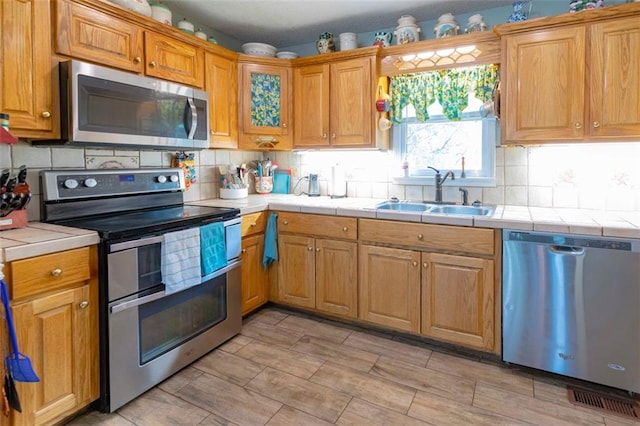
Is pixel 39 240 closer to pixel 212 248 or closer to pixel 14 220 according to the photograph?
pixel 14 220

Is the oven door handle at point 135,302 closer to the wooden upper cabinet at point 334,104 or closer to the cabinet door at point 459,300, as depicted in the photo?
the cabinet door at point 459,300

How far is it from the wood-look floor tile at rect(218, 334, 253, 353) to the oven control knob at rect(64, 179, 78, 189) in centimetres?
129

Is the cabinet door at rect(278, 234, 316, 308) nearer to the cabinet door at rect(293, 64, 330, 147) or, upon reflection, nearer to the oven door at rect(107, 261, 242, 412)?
the oven door at rect(107, 261, 242, 412)

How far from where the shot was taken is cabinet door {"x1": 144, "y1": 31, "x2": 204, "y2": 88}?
7.71 ft

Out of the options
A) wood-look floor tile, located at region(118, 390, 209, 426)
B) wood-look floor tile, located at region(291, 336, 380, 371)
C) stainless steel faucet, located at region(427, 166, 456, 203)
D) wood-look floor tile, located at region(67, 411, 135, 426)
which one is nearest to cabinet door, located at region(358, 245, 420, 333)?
wood-look floor tile, located at region(291, 336, 380, 371)

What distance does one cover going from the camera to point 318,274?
2830 millimetres

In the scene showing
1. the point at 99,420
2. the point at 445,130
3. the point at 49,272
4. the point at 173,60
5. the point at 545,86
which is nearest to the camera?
the point at 49,272

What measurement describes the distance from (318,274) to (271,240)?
1.46 ft

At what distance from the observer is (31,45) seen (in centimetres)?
180

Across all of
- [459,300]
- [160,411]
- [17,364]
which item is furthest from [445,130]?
[17,364]

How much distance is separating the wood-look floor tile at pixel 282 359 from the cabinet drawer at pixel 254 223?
79cm

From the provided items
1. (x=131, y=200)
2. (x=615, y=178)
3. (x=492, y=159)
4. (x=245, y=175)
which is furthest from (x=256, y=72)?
(x=615, y=178)

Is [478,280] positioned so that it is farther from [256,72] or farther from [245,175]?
[256,72]

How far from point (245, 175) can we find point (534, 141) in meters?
2.21
